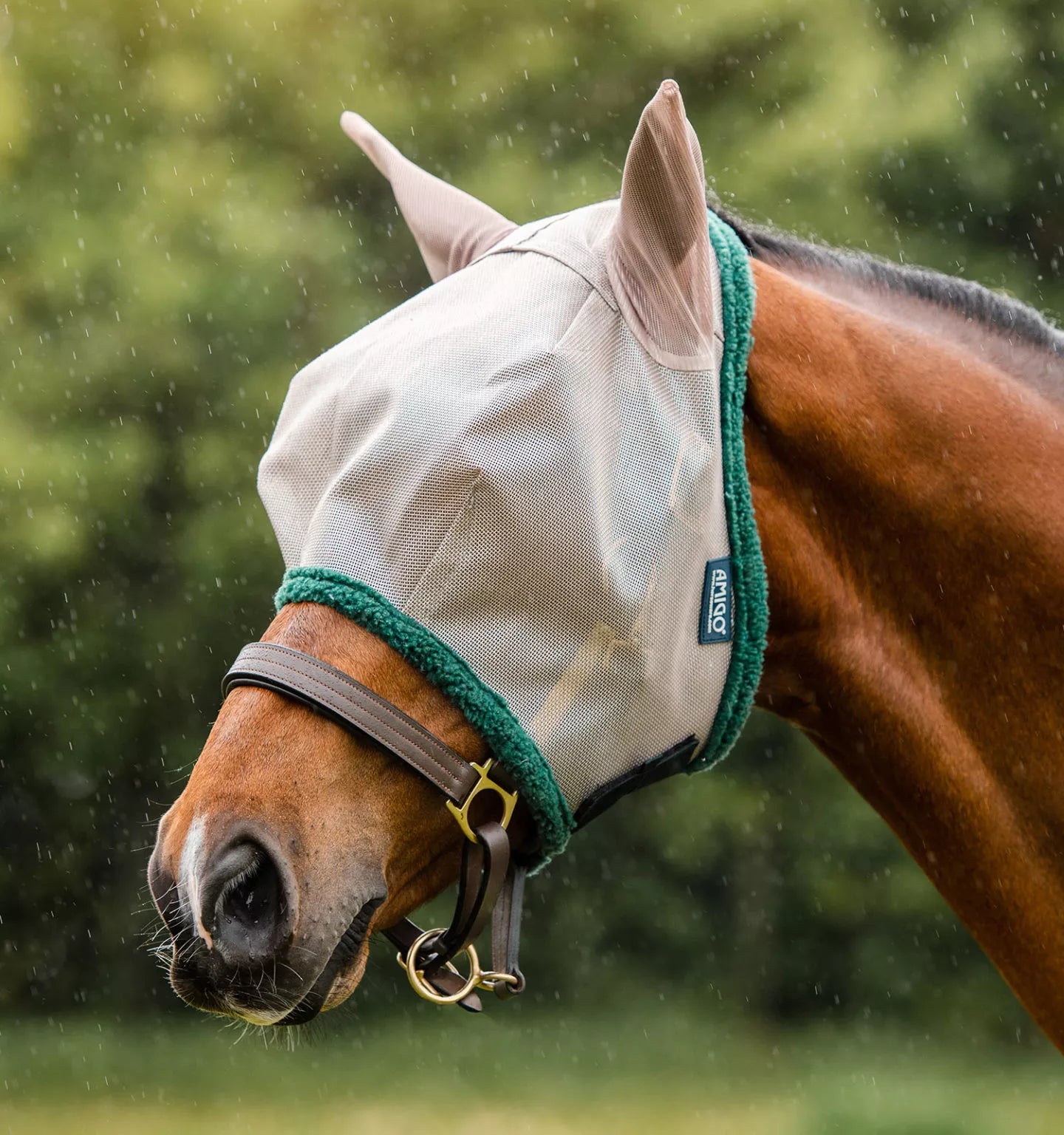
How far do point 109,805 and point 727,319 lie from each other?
321 inches

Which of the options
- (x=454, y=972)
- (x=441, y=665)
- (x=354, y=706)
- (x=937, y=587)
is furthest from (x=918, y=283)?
(x=454, y=972)

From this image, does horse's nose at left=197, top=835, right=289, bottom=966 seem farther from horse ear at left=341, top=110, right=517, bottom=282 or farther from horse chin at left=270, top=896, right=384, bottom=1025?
horse ear at left=341, top=110, right=517, bottom=282

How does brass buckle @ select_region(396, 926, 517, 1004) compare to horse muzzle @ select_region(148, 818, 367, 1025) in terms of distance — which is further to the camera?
brass buckle @ select_region(396, 926, 517, 1004)

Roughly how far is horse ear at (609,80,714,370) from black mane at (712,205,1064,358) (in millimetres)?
362

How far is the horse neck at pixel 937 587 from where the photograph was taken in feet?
5.72

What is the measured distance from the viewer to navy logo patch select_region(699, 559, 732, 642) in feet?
5.41

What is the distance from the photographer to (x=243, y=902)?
1506 millimetres

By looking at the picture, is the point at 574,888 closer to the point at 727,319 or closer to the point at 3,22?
the point at 3,22

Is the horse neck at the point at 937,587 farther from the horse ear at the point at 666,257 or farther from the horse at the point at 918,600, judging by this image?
the horse ear at the point at 666,257

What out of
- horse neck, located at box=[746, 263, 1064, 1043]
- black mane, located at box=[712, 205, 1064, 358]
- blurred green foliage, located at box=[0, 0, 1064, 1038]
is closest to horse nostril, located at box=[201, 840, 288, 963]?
horse neck, located at box=[746, 263, 1064, 1043]

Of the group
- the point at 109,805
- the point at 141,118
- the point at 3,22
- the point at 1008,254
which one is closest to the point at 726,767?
the point at 1008,254

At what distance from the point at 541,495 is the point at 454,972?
2.20ft

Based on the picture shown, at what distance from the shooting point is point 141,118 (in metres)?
8.12

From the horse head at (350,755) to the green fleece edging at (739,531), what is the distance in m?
0.06
